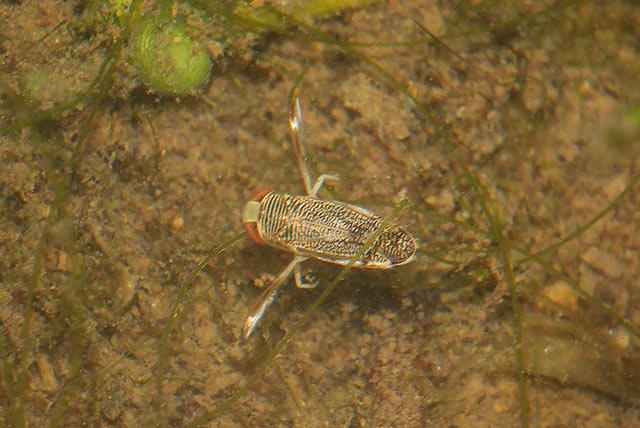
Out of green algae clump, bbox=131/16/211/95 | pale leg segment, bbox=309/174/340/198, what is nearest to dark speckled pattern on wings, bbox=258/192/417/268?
pale leg segment, bbox=309/174/340/198

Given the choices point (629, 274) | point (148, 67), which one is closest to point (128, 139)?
point (148, 67)

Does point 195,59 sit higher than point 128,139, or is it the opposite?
point 195,59

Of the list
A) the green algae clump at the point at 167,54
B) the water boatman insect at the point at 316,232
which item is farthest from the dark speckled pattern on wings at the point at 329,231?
the green algae clump at the point at 167,54

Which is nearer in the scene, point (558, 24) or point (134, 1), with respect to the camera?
point (134, 1)

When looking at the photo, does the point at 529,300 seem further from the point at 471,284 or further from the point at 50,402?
the point at 50,402

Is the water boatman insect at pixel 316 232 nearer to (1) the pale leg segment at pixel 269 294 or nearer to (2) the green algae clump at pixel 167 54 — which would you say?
(1) the pale leg segment at pixel 269 294

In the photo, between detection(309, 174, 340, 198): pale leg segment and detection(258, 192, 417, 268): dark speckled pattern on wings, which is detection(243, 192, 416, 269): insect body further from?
detection(309, 174, 340, 198): pale leg segment
